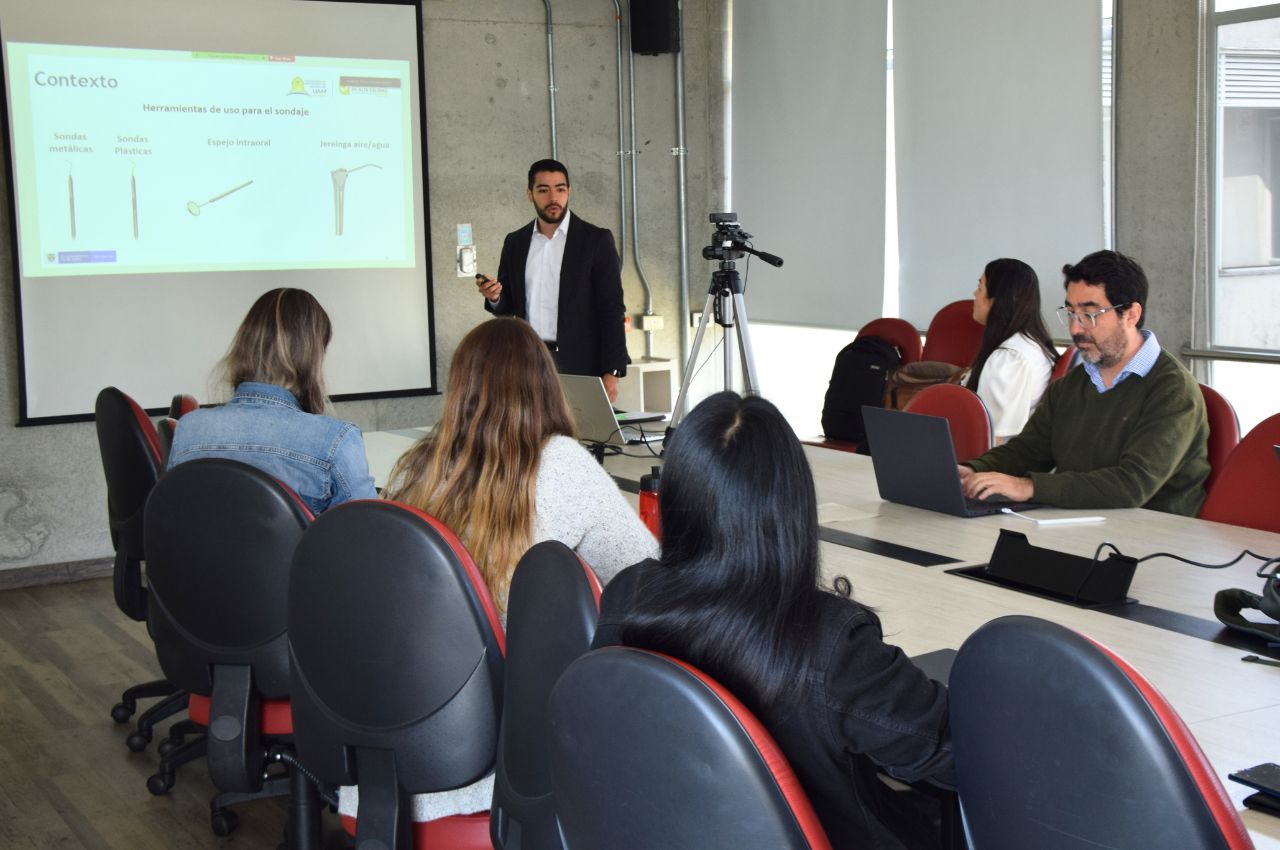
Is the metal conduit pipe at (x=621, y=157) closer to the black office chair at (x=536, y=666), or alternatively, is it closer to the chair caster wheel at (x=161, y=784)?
the chair caster wheel at (x=161, y=784)

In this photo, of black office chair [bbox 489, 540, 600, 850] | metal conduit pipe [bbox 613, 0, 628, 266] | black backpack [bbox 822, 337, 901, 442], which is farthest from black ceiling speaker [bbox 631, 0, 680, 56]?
black office chair [bbox 489, 540, 600, 850]

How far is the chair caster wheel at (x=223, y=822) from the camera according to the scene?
10.00 ft

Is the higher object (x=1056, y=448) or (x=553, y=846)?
(x=1056, y=448)

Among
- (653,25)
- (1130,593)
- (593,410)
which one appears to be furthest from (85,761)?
(653,25)

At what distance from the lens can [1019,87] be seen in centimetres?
547

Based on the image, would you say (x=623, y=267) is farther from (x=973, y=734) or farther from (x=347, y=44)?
(x=973, y=734)

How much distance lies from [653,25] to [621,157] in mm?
716

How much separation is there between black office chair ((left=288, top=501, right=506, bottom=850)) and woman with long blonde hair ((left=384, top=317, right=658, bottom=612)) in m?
0.29

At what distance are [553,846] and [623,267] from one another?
5.63 m

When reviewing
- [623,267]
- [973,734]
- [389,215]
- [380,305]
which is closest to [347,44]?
[389,215]

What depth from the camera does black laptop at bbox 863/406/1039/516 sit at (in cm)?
294

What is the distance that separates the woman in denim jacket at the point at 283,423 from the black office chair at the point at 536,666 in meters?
1.15

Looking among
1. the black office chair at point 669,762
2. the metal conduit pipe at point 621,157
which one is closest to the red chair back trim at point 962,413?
the black office chair at point 669,762

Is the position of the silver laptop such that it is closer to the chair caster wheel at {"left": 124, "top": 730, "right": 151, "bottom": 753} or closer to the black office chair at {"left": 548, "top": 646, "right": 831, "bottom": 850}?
the chair caster wheel at {"left": 124, "top": 730, "right": 151, "bottom": 753}
